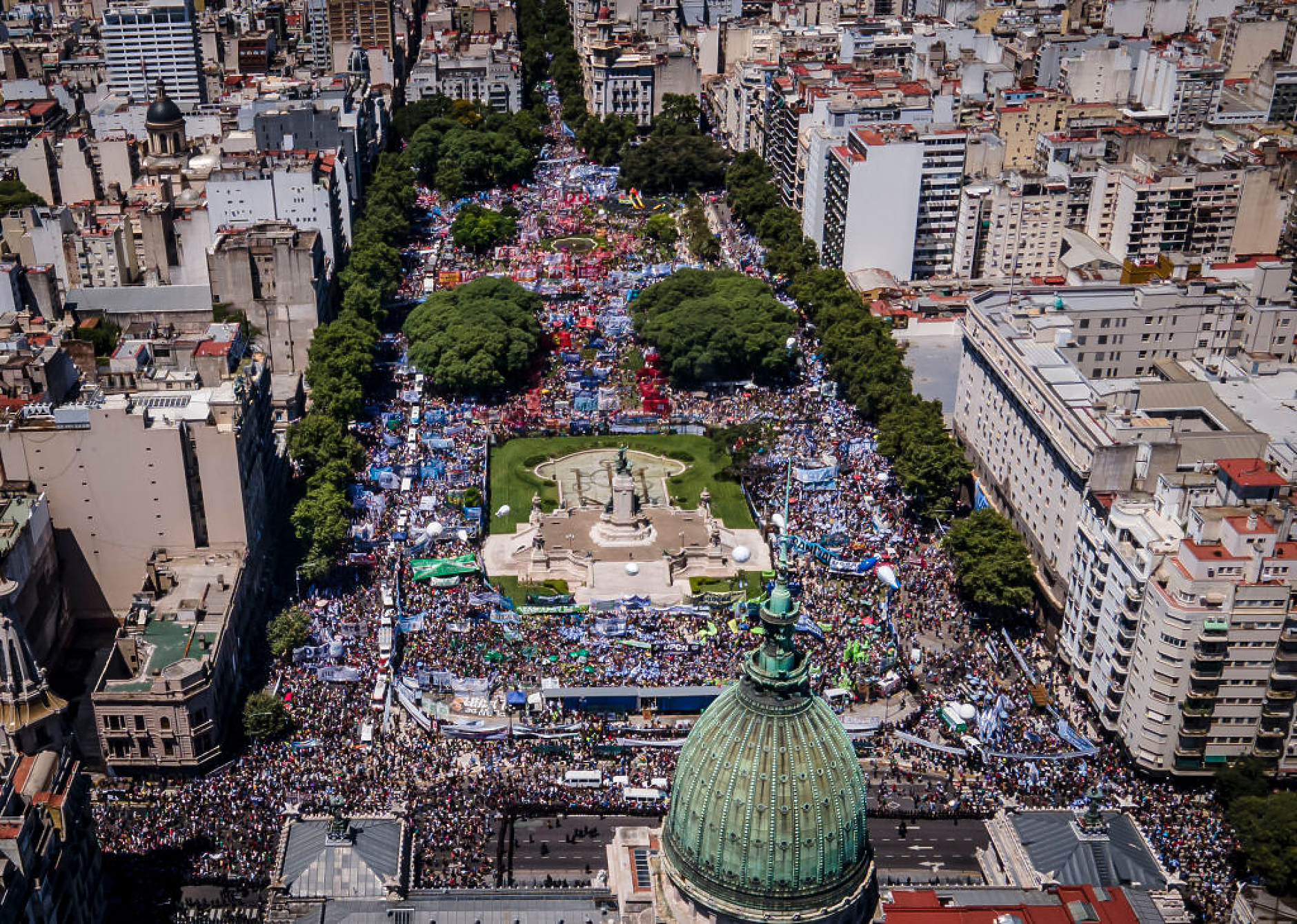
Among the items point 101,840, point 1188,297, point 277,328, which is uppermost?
point 1188,297

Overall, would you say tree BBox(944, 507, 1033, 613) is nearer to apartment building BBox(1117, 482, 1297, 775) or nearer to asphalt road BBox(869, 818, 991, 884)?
apartment building BBox(1117, 482, 1297, 775)

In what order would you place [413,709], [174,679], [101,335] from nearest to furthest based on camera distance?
[174,679] → [413,709] → [101,335]

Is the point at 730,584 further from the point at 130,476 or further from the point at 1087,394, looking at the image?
the point at 130,476

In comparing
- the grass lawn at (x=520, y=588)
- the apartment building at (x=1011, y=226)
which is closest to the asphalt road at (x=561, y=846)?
the grass lawn at (x=520, y=588)

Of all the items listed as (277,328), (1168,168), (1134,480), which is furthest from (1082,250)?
(277,328)

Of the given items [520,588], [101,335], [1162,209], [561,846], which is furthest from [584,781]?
[1162,209]

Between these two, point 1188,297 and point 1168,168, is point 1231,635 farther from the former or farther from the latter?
point 1168,168

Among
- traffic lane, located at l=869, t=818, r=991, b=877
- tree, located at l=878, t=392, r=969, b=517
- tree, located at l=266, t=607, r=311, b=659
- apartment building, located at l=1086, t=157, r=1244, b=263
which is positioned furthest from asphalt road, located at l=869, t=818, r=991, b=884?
apartment building, located at l=1086, t=157, r=1244, b=263
